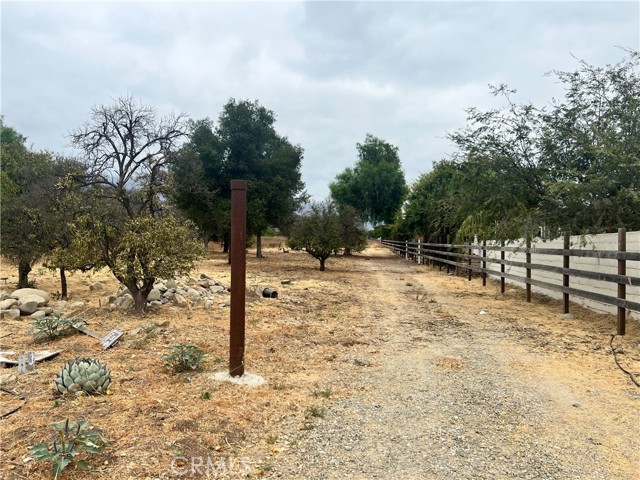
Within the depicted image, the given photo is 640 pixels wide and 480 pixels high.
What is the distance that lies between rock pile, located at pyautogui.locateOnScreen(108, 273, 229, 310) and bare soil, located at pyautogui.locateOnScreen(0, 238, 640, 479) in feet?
3.28

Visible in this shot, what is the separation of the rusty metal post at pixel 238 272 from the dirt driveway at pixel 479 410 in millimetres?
1158

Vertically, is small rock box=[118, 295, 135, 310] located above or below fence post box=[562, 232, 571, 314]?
below

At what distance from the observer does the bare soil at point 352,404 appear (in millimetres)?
3006

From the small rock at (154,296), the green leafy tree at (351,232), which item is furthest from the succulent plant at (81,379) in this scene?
the green leafy tree at (351,232)

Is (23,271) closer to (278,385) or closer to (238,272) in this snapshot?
(238,272)

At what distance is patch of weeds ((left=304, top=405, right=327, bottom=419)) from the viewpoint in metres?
3.82

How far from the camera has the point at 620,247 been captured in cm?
719

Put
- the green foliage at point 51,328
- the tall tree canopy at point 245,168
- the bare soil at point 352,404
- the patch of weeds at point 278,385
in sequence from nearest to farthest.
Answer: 1. the bare soil at point 352,404
2. the patch of weeds at point 278,385
3. the green foliage at point 51,328
4. the tall tree canopy at point 245,168

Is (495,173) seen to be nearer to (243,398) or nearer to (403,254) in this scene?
(243,398)

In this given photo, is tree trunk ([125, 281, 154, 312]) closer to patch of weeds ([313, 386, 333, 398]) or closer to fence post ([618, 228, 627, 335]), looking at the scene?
patch of weeds ([313, 386, 333, 398])

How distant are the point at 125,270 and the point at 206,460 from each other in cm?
566

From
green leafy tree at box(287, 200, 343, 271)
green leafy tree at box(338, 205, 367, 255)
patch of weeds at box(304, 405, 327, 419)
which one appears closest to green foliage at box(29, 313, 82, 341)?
patch of weeds at box(304, 405, 327, 419)

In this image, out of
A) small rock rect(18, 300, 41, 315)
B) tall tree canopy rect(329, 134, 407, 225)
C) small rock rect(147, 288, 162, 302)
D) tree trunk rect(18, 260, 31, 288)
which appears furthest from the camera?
tall tree canopy rect(329, 134, 407, 225)

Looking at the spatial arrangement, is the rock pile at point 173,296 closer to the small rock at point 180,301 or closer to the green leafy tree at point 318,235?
the small rock at point 180,301
